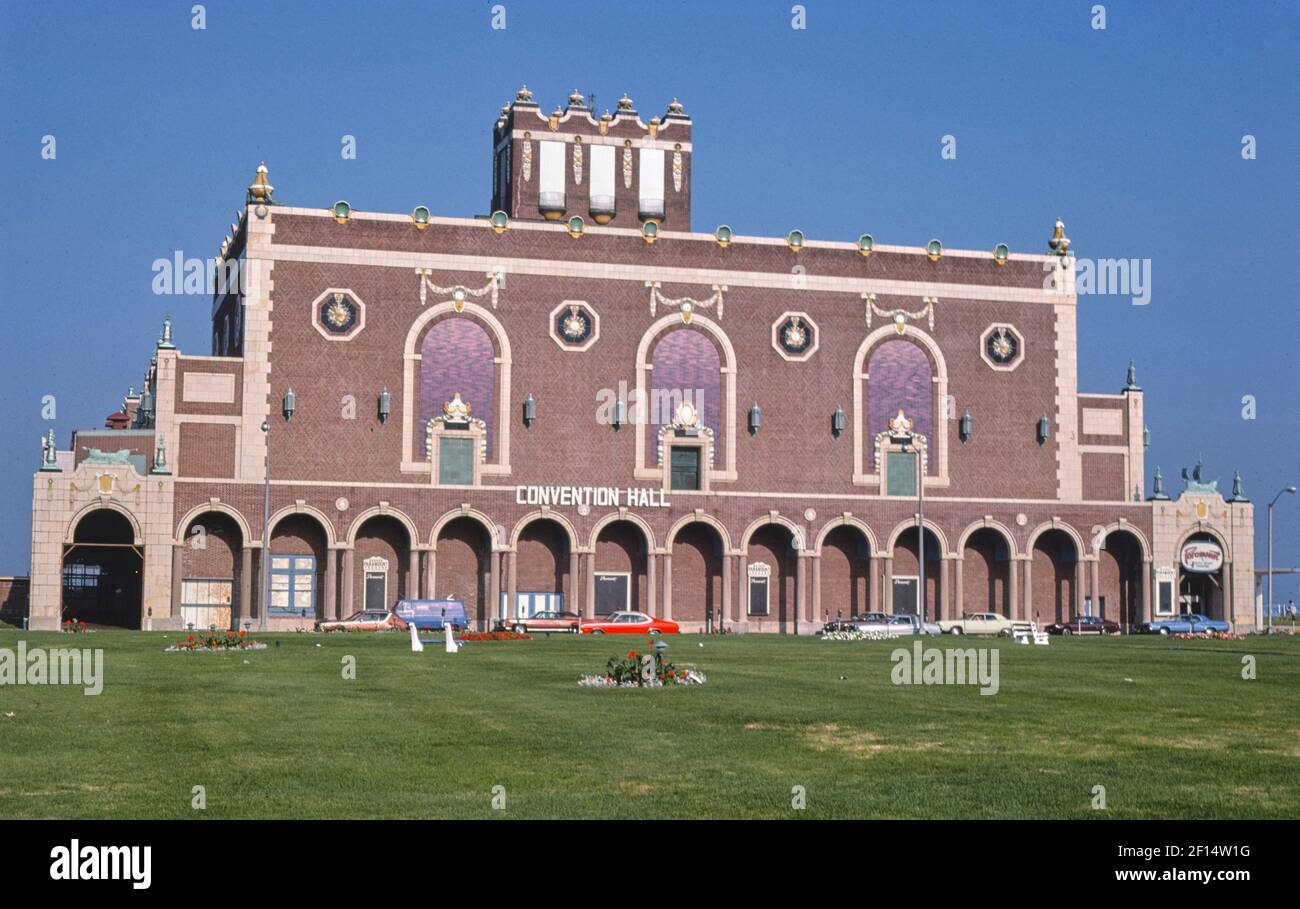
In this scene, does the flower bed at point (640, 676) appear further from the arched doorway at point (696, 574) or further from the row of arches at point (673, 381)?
the arched doorway at point (696, 574)

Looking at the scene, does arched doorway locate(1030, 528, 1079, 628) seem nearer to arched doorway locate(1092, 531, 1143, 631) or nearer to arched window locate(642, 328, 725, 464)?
arched doorway locate(1092, 531, 1143, 631)

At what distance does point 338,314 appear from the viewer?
8650 cm

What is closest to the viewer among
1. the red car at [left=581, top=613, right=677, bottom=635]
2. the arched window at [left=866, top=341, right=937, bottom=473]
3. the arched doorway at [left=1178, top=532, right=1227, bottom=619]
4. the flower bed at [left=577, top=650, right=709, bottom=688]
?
A: the flower bed at [left=577, top=650, right=709, bottom=688]

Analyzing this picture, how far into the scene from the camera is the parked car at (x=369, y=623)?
77.2 meters

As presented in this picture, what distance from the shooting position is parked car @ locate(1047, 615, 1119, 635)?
3450 inches

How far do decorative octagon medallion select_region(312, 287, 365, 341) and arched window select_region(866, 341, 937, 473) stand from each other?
94.6 feet

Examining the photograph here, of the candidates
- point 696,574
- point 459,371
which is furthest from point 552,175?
point 696,574

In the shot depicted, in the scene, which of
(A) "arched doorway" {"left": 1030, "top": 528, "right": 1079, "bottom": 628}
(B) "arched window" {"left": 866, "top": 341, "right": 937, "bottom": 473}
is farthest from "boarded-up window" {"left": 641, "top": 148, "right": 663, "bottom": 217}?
(A) "arched doorway" {"left": 1030, "top": 528, "right": 1079, "bottom": 628}

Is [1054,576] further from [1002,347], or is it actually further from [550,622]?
[550,622]

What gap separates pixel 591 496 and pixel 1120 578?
32.2m

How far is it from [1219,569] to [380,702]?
7469 cm

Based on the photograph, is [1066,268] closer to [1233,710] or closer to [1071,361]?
[1071,361]
